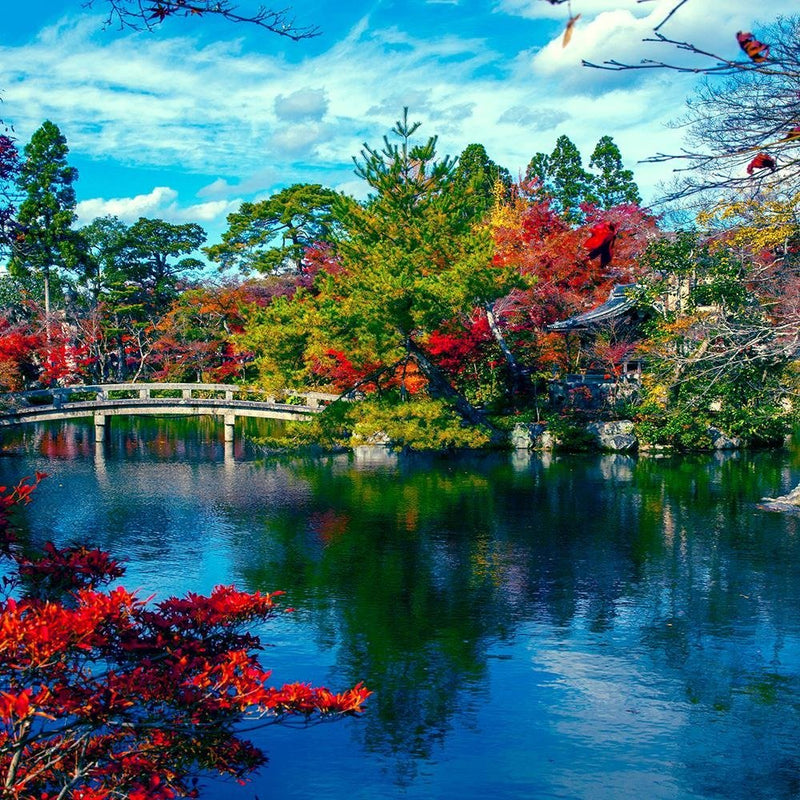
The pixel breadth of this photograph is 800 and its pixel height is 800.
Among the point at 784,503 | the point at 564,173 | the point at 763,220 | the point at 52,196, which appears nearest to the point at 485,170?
the point at 564,173

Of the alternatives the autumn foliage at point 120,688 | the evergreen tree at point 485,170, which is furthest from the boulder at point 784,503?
the evergreen tree at point 485,170

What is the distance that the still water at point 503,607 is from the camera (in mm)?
7012

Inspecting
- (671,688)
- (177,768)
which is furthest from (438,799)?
(671,688)

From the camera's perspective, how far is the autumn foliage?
4102mm

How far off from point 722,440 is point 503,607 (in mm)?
15805

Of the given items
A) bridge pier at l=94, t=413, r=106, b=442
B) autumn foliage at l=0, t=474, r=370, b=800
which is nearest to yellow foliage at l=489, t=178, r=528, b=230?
bridge pier at l=94, t=413, r=106, b=442

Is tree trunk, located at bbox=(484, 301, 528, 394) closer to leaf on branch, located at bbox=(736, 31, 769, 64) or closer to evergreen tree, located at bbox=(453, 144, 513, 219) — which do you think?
evergreen tree, located at bbox=(453, 144, 513, 219)

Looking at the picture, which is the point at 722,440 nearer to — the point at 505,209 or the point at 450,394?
the point at 450,394

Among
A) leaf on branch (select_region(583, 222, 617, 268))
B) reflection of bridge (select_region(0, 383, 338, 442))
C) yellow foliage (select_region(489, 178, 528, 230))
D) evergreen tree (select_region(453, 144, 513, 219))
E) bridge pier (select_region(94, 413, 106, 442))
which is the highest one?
evergreen tree (select_region(453, 144, 513, 219))

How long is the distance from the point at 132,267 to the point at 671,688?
1342 inches

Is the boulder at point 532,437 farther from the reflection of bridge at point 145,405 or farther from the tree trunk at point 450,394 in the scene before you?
the reflection of bridge at point 145,405

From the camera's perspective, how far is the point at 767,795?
6457 mm

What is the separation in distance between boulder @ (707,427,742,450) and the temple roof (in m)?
4.33

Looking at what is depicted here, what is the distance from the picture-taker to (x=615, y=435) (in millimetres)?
24453
